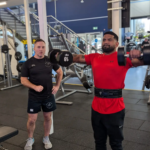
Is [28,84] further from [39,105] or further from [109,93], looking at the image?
[109,93]

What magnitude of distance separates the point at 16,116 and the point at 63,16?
987cm

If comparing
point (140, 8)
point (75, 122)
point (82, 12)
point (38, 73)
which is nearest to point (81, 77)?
point (75, 122)

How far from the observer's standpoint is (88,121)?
3008 millimetres

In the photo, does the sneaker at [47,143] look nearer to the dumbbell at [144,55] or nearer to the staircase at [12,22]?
the dumbbell at [144,55]

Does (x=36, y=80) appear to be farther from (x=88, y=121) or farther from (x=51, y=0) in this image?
(x=51, y=0)

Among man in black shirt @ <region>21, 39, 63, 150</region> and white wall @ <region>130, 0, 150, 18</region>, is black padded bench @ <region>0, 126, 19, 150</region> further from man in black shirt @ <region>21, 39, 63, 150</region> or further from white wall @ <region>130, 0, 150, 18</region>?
white wall @ <region>130, 0, 150, 18</region>

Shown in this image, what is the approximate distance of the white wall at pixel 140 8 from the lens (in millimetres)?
10750

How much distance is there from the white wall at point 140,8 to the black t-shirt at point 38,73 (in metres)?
10.4

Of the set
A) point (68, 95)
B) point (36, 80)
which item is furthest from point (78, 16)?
point (36, 80)

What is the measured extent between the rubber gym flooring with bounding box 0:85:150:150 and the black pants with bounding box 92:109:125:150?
0.68 meters

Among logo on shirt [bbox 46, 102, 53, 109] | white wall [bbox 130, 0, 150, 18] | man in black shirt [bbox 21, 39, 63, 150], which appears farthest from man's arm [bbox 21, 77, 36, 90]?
white wall [bbox 130, 0, 150, 18]

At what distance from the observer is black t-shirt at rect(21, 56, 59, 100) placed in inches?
80.0

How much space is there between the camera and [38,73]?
204 centimetres

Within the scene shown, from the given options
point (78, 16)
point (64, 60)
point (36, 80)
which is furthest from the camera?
point (78, 16)
